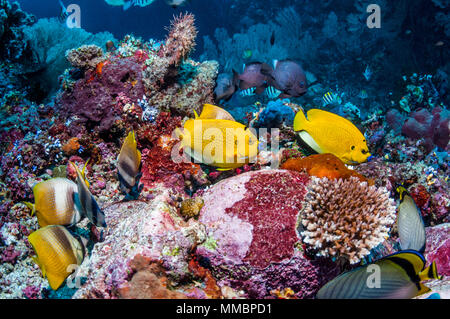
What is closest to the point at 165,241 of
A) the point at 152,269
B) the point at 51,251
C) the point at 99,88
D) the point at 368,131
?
the point at 152,269

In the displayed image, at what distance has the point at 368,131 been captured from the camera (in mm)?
6191

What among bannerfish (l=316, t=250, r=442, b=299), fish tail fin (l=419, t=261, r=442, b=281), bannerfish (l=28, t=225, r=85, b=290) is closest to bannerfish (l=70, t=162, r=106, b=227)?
bannerfish (l=28, t=225, r=85, b=290)

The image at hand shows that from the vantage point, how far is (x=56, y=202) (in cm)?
263

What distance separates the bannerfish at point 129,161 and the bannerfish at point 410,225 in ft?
10.0

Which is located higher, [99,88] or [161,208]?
[99,88]

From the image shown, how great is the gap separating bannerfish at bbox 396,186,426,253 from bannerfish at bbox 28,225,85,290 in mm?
3359

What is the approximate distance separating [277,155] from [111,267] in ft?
8.95

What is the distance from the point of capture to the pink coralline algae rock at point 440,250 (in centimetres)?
326

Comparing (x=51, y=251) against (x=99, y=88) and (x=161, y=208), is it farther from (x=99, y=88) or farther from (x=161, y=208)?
(x=99, y=88)

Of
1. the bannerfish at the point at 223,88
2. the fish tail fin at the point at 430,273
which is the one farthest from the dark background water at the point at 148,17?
the fish tail fin at the point at 430,273

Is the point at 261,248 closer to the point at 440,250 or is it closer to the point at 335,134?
the point at 335,134

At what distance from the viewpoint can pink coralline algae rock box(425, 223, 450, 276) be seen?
10.7 ft

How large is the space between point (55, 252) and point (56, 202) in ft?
1.89
